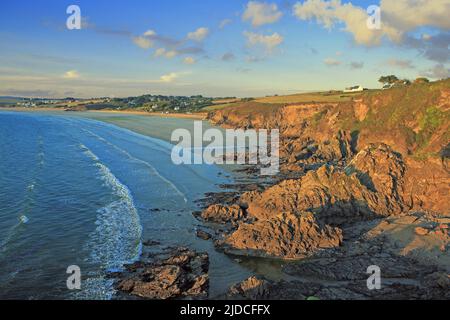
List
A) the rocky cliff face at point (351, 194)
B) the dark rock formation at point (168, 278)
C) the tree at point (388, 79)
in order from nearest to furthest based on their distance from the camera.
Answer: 1. the dark rock formation at point (168, 278)
2. the rocky cliff face at point (351, 194)
3. the tree at point (388, 79)

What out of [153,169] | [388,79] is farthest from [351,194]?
[388,79]

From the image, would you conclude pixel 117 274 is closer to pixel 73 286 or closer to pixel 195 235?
pixel 73 286

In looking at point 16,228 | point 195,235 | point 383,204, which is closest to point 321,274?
point 195,235

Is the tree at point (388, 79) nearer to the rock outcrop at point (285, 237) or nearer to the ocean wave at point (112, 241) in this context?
the ocean wave at point (112, 241)

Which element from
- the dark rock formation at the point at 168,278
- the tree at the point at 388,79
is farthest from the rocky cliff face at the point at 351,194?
the tree at the point at 388,79

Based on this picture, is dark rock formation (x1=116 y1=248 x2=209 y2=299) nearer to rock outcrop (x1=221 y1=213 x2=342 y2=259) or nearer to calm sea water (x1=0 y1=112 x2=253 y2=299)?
calm sea water (x1=0 y1=112 x2=253 y2=299)

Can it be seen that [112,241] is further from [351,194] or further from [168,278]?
[351,194]
